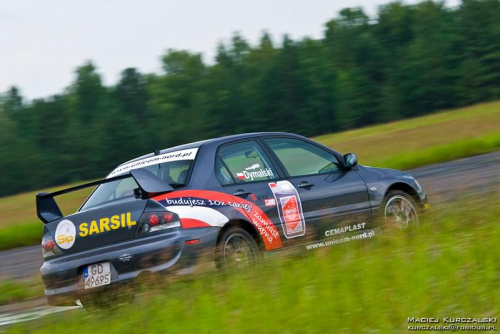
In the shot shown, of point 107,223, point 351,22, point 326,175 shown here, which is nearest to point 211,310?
point 107,223

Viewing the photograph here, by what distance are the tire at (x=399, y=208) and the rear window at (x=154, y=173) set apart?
2.23 meters

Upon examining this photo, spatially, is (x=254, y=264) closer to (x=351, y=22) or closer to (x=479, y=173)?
(x=479, y=173)

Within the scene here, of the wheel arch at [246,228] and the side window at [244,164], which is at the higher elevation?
the side window at [244,164]

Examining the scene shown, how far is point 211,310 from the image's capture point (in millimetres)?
5664

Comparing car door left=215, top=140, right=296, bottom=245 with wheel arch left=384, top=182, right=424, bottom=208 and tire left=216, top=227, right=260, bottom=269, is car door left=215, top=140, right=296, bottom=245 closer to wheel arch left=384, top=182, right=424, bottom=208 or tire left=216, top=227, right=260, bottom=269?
tire left=216, top=227, right=260, bottom=269

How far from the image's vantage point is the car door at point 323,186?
838cm

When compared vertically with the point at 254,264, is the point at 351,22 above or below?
above

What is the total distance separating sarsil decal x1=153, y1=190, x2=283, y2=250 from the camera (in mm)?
7344

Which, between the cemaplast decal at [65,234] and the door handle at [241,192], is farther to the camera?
the door handle at [241,192]

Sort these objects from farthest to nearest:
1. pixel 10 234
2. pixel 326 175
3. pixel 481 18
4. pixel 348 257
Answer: pixel 481 18 < pixel 10 234 < pixel 326 175 < pixel 348 257

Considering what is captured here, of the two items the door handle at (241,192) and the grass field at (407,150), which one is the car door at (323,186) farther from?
the grass field at (407,150)

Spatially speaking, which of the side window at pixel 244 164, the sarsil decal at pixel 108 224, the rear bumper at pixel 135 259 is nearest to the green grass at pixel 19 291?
Answer: the rear bumper at pixel 135 259

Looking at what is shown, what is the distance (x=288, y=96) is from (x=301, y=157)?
341 feet

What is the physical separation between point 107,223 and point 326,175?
95.6 inches
